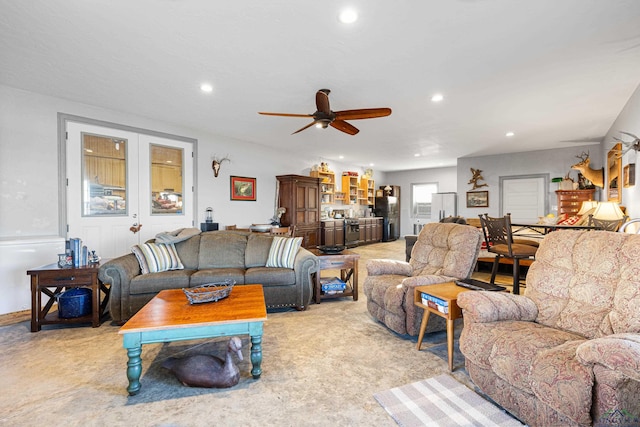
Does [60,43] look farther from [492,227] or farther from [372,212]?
[372,212]

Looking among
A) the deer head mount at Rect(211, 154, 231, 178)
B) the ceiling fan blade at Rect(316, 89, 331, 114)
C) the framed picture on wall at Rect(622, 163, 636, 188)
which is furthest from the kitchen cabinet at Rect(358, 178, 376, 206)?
the ceiling fan blade at Rect(316, 89, 331, 114)

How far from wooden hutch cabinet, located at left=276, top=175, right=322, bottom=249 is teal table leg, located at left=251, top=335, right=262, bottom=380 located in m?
4.70

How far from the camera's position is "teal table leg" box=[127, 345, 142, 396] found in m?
1.86

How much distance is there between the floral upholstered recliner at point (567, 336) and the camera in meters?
1.20

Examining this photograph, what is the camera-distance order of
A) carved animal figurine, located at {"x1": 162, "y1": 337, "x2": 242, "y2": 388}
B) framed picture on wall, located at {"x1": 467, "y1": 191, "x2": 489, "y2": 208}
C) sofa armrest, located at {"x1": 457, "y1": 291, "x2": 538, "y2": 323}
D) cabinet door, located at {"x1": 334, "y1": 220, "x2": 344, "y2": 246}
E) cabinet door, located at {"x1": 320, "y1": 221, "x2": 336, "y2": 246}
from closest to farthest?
sofa armrest, located at {"x1": 457, "y1": 291, "x2": 538, "y2": 323} → carved animal figurine, located at {"x1": 162, "y1": 337, "x2": 242, "y2": 388} → cabinet door, located at {"x1": 320, "y1": 221, "x2": 336, "y2": 246} → framed picture on wall, located at {"x1": 467, "y1": 191, "x2": 489, "y2": 208} → cabinet door, located at {"x1": 334, "y1": 220, "x2": 344, "y2": 246}

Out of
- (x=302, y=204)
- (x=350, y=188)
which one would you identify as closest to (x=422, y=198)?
(x=350, y=188)

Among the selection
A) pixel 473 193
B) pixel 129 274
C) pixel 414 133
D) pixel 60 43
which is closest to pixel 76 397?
pixel 129 274

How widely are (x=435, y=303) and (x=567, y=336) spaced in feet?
2.53

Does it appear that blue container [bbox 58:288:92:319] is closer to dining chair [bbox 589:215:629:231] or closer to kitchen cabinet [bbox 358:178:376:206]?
dining chair [bbox 589:215:629:231]

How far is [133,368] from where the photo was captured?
1875mm

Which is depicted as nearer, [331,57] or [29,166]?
[331,57]

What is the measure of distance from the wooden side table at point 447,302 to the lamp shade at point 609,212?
9.17 ft

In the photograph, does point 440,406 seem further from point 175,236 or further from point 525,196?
point 525,196

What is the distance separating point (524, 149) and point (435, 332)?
6261mm
